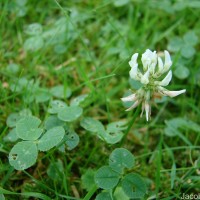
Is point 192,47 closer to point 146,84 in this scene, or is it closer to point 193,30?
point 193,30

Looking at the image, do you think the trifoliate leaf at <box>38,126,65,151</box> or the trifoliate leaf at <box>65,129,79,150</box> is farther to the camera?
the trifoliate leaf at <box>65,129,79,150</box>

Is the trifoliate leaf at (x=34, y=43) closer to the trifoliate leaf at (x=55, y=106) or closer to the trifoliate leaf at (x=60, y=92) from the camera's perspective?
the trifoliate leaf at (x=60, y=92)

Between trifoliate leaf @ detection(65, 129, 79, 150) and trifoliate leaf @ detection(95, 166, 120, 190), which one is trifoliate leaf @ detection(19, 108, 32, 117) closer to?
trifoliate leaf @ detection(65, 129, 79, 150)

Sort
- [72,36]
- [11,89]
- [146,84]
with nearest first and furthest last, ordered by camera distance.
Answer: [146,84] < [11,89] < [72,36]

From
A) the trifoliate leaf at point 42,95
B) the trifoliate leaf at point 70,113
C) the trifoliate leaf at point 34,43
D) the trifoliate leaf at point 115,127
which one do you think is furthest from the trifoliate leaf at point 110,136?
the trifoliate leaf at point 34,43

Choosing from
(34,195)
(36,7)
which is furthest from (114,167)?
(36,7)

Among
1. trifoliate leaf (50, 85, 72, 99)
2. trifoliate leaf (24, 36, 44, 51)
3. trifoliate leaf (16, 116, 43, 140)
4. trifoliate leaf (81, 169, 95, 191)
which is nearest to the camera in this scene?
trifoliate leaf (16, 116, 43, 140)

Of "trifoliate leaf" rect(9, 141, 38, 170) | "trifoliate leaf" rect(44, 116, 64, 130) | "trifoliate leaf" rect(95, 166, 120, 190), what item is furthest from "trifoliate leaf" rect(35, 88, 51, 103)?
"trifoliate leaf" rect(95, 166, 120, 190)

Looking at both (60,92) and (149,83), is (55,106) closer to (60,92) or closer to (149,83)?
(60,92)

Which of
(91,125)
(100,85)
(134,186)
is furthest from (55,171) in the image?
(100,85)
